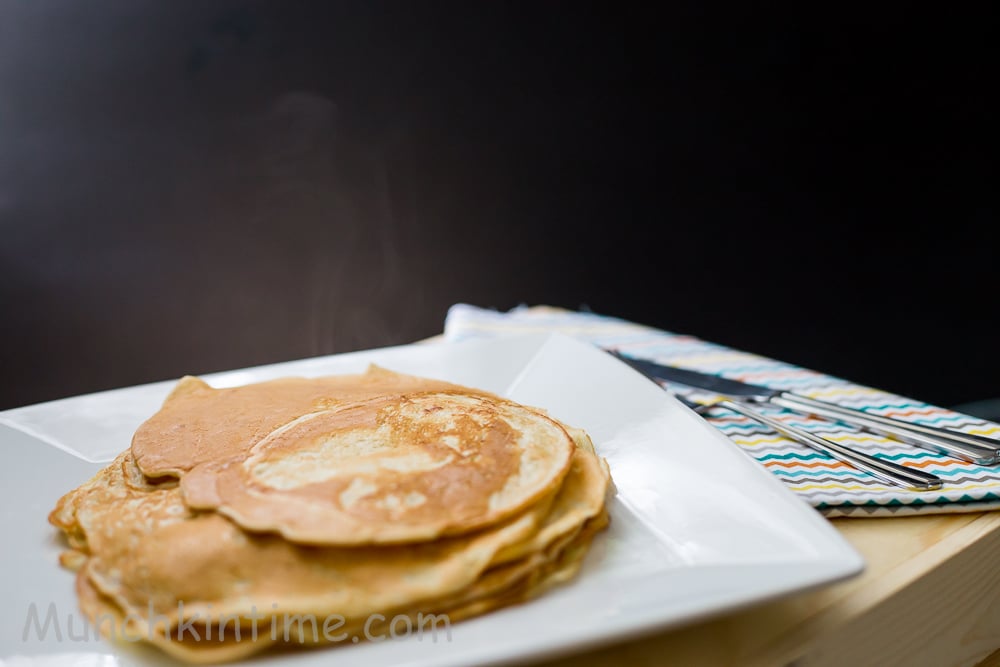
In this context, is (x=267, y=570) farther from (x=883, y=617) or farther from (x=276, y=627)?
(x=883, y=617)

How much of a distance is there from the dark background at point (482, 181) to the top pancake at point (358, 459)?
5.02 ft

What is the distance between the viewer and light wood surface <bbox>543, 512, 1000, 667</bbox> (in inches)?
22.4

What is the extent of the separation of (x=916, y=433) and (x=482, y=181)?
74.0 inches

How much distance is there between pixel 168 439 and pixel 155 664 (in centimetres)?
29

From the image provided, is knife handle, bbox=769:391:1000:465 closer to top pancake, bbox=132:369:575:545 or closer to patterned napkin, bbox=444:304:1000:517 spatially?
patterned napkin, bbox=444:304:1000:517

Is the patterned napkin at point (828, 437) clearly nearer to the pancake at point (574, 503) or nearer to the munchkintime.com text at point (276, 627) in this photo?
the pancake at point (574, 503)

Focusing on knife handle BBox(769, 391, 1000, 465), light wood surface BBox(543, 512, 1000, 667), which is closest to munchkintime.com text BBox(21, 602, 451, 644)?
light wood surface BBox(543, 512, 1000, 667)

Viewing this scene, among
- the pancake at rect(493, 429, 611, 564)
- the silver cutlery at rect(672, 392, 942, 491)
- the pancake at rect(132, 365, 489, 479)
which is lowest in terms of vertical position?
the silver cutlery at rect(672, 392, 942, 491)

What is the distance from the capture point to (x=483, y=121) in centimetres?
249

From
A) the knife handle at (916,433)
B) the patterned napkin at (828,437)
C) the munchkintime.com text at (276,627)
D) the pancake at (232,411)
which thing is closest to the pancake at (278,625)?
the munchkintime.com text at (276,627)

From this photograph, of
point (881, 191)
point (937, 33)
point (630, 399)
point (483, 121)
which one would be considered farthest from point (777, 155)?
point (630, 399)

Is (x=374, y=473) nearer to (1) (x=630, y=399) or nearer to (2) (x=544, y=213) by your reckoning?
(1) (x=630, y=399)

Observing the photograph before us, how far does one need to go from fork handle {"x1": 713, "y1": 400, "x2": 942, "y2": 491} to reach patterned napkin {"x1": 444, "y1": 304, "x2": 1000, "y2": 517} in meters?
0.01

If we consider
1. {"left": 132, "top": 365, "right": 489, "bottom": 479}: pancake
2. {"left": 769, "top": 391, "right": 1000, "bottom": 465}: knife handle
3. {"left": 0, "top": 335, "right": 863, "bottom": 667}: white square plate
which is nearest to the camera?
{"left": 0, "top": 335, "right": 863, "bottom": 667}: white square plate
